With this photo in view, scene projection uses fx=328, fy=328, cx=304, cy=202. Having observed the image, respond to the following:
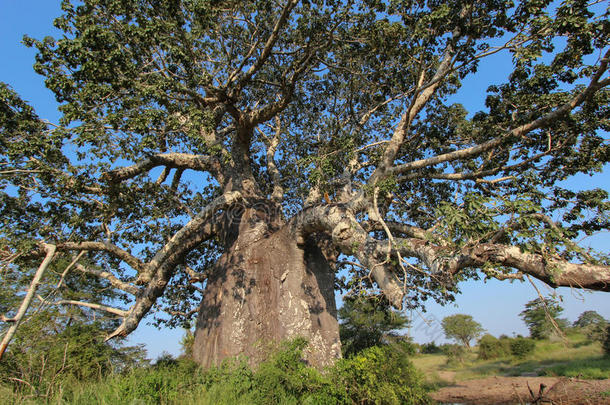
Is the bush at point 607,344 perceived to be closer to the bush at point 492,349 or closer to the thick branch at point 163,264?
the bush at point 492,349

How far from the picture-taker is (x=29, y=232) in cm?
688

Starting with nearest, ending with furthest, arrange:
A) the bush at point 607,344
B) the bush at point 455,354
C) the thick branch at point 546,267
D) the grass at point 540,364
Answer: the thick branch at point 546,267, the grass at point 540,364, the bush at point 607,344, the bush at point 455,354

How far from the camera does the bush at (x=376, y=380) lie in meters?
4.69

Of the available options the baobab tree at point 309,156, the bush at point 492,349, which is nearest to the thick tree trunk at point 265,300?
the baobab tree at point 309,156

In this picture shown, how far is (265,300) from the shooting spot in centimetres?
706

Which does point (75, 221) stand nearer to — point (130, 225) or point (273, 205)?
point (130, 225)

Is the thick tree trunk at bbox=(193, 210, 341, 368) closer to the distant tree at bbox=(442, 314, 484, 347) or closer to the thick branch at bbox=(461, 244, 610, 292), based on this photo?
the thick branch at bbox=(461, 244, 610, 292)

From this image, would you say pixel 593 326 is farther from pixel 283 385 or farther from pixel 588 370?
pixel 283 385

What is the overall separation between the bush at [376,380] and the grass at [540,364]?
11.1m

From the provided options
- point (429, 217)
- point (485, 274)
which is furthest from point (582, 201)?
point (485, 274)

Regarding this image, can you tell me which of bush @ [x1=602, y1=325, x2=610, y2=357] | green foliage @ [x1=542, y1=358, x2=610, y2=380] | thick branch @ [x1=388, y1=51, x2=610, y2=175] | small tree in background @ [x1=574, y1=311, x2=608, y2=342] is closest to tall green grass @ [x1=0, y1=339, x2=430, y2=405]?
thick branch @ [x1=388, y1=51, x2=610, y2=175]

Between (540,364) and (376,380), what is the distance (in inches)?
743

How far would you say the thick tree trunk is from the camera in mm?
6504

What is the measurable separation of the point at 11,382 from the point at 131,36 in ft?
20.1
